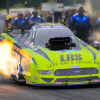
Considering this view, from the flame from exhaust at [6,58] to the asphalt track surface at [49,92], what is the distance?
3.12ft

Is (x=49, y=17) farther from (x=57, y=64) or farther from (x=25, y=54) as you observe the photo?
(x=57, y=64)

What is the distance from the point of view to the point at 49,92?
7484mm

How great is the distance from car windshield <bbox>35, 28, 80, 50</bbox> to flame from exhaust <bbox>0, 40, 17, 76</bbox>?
32.1 inches

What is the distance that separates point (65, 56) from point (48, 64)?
1.50 ft

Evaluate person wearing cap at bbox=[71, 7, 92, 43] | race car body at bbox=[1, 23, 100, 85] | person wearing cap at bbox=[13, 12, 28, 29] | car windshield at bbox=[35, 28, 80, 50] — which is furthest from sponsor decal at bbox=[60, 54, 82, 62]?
person wearing cap at bbox=[13, 12, 28, 29]

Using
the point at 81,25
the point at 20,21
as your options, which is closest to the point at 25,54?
the point at 81,25

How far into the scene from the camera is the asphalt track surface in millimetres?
6848

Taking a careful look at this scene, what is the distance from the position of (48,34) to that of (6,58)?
150 cm

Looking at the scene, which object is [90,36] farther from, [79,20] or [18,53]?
[18,53]

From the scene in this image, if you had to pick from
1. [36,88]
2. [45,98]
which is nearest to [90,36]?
[36,88]

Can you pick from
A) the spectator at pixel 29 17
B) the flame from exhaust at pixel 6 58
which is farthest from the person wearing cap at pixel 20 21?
the flame from exhaust at pixel 6 58

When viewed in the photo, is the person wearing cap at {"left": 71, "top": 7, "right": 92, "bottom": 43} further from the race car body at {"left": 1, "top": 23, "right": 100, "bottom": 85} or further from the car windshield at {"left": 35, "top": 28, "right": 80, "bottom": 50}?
the race car body at {"left": 1, "top": 23, "right": 100, "bottom": 85}

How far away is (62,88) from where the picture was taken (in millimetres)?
8031

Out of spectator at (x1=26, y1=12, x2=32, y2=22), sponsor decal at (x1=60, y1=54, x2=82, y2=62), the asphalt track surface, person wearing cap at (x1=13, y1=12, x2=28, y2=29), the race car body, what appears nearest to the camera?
the asphalt track surface
